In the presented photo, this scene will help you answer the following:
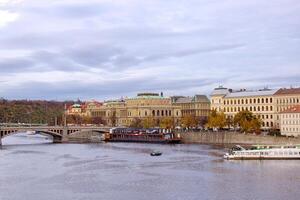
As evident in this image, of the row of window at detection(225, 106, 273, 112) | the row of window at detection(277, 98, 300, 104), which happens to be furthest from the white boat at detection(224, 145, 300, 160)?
the row of window at detection(225, 106, 273, 112)

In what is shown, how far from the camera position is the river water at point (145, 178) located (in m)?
40.6

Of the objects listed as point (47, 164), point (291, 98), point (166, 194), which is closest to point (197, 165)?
point (47, 164)

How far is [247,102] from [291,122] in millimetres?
24534

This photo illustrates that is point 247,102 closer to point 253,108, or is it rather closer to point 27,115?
point 253,108

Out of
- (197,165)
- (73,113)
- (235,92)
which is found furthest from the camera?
(73,113)

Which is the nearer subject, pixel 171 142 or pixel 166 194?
pixel 166 194

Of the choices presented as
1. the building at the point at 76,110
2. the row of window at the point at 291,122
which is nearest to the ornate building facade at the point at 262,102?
the row of window at the point at 291,122

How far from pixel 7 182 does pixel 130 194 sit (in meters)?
10.5

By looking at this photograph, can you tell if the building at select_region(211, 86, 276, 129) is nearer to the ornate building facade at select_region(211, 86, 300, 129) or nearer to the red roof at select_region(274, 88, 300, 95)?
the ornate building facade at select_region(211, 86, 300, 129)

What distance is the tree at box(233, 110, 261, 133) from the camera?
307ft

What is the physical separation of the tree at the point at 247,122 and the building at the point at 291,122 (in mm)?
3656

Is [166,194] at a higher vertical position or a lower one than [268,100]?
lower

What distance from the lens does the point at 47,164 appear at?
198 feet

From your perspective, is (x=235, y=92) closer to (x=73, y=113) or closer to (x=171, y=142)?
(x=171, y=142)
